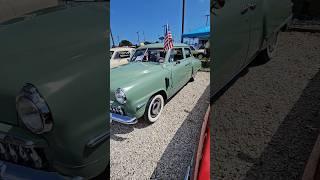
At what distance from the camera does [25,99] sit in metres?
1.09

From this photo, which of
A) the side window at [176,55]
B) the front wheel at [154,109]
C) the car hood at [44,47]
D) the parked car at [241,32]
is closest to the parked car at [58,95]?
the car hood at [44,47]

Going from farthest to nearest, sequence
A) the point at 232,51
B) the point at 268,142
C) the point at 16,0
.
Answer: the point at 16,0 < the point at 268,142 < the point at 232,51

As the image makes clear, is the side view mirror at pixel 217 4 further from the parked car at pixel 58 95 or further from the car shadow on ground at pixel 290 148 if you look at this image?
the car shadow on ground at pixel 290 148

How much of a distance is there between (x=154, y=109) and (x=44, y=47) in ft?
2.04

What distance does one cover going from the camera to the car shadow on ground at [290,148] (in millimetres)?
1154

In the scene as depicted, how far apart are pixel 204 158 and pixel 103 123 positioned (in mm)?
478

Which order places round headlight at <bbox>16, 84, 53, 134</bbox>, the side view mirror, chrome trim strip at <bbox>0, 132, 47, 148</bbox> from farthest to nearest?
chrome trim strip at <bbox>0, 132, 47, 148</bbox>
round headlight at <bbox>16, 84, 53, 134</bbox>
the side view mirror

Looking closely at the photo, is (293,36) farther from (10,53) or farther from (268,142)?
(10,53)

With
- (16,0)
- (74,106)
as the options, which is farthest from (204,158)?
(16,0)

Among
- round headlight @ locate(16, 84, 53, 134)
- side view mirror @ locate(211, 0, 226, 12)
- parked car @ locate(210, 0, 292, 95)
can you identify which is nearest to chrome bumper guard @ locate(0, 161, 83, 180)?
round headlight @ locate(16, 84, 53, 134)

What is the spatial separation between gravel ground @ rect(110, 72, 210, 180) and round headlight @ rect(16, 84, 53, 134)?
12.3 inches

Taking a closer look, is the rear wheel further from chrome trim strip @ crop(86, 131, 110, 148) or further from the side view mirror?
chrome trim strip @ crop(86, 131, 110, 148)

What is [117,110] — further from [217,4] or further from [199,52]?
[217,4]

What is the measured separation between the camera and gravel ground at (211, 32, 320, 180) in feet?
3.43
